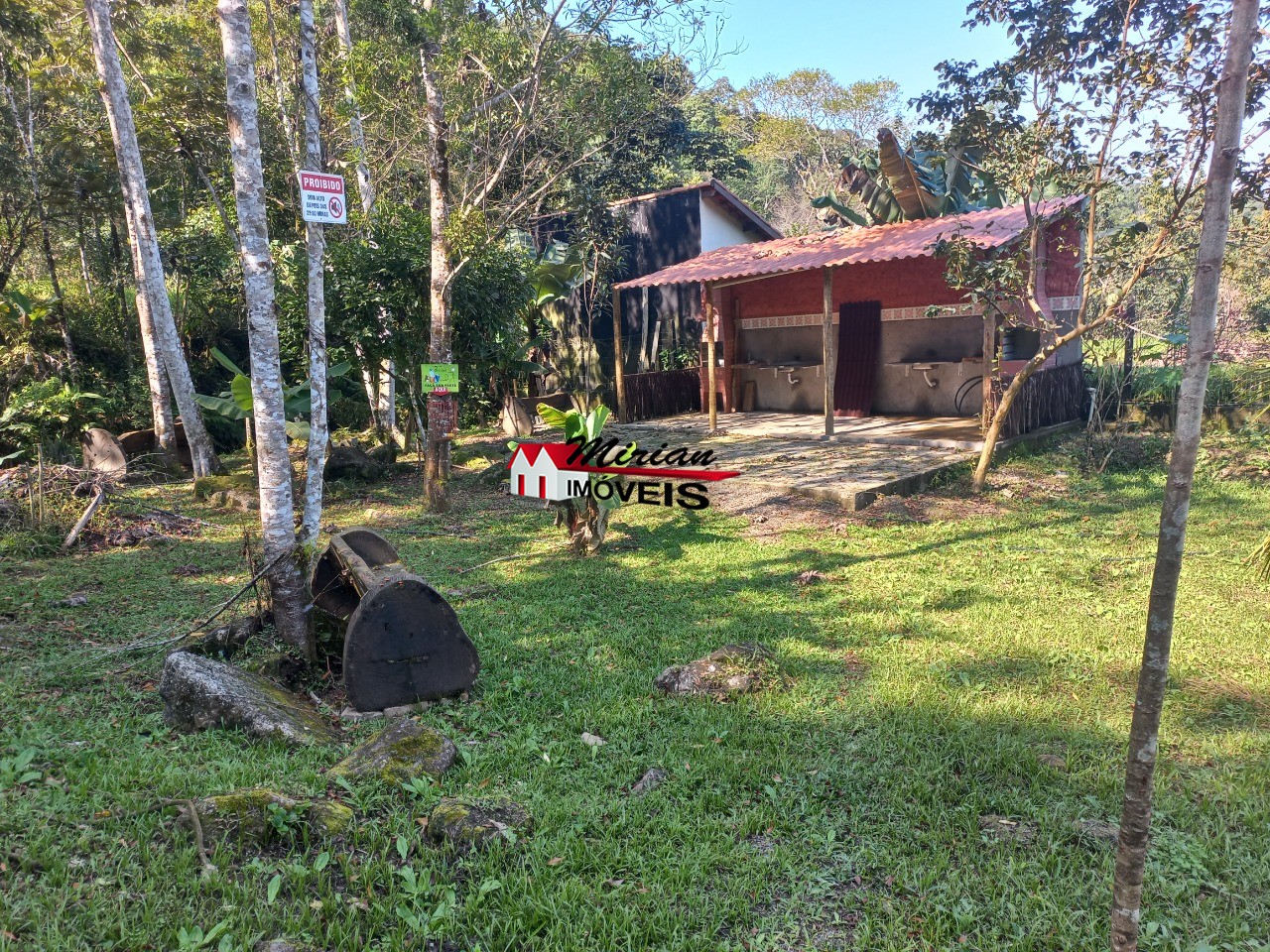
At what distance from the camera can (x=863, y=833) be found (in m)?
3.43

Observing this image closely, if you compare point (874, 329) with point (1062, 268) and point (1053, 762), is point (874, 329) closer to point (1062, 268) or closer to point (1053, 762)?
point (1062, 268)

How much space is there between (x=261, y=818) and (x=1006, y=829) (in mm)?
3081

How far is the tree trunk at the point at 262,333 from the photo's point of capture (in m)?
5.18

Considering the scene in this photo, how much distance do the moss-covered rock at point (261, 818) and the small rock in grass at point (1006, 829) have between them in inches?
106

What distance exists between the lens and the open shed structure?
1235 cm

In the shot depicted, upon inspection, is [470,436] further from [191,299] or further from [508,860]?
[508,860]

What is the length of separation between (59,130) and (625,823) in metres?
17.3

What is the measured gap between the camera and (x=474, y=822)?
10.7 ft

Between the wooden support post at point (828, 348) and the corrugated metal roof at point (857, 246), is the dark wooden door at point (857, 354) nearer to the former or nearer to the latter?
the corrugated metal roof at point (857, 246)

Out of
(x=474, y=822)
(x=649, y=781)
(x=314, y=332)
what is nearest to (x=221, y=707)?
(x=474, y=822)

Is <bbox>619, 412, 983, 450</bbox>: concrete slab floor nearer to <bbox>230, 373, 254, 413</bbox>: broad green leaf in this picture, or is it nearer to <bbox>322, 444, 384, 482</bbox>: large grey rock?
<bbox>322, 444, 384, 482</bbox>: large grey rock

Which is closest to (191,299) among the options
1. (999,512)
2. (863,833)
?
(999,512)

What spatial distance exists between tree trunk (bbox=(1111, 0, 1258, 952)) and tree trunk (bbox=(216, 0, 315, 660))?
179 inches

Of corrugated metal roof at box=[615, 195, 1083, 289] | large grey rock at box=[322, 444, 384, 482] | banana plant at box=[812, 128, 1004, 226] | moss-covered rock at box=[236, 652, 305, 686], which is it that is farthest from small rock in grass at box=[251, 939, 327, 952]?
banana plant at box=[812, 128, 1004, 226]
